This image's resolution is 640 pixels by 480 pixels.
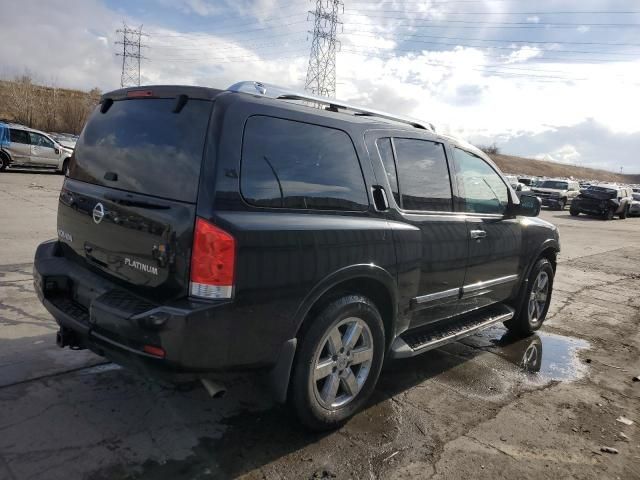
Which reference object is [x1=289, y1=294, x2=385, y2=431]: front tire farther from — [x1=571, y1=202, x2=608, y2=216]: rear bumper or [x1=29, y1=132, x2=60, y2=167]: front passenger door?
[x1=571, y1=202, x2=608, y2=216]: rear bumper

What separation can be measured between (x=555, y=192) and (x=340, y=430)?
103 ft

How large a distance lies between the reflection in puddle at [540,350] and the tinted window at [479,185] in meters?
1.43


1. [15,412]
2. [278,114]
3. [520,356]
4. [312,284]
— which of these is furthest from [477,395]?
[15,412]

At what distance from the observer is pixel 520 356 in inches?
199

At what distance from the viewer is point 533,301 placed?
5.63 meters

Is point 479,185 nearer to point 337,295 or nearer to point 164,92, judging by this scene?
point 337,295

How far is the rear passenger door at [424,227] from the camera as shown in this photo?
11.6ft

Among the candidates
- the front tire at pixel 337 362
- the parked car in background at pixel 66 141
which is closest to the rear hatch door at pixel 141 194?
the front tire at pixel 337 362

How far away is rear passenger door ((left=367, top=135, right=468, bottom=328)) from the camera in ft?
11.6

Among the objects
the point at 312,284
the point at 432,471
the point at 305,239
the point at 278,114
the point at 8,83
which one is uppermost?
the point at 8,83

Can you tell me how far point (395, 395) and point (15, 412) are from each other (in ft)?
8.23

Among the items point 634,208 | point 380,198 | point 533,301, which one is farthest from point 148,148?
point 634,208

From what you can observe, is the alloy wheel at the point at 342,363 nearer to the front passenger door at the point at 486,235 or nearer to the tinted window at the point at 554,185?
the front passenger door at the point at 486,235

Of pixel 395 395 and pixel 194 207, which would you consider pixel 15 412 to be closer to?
pixel 194 207
